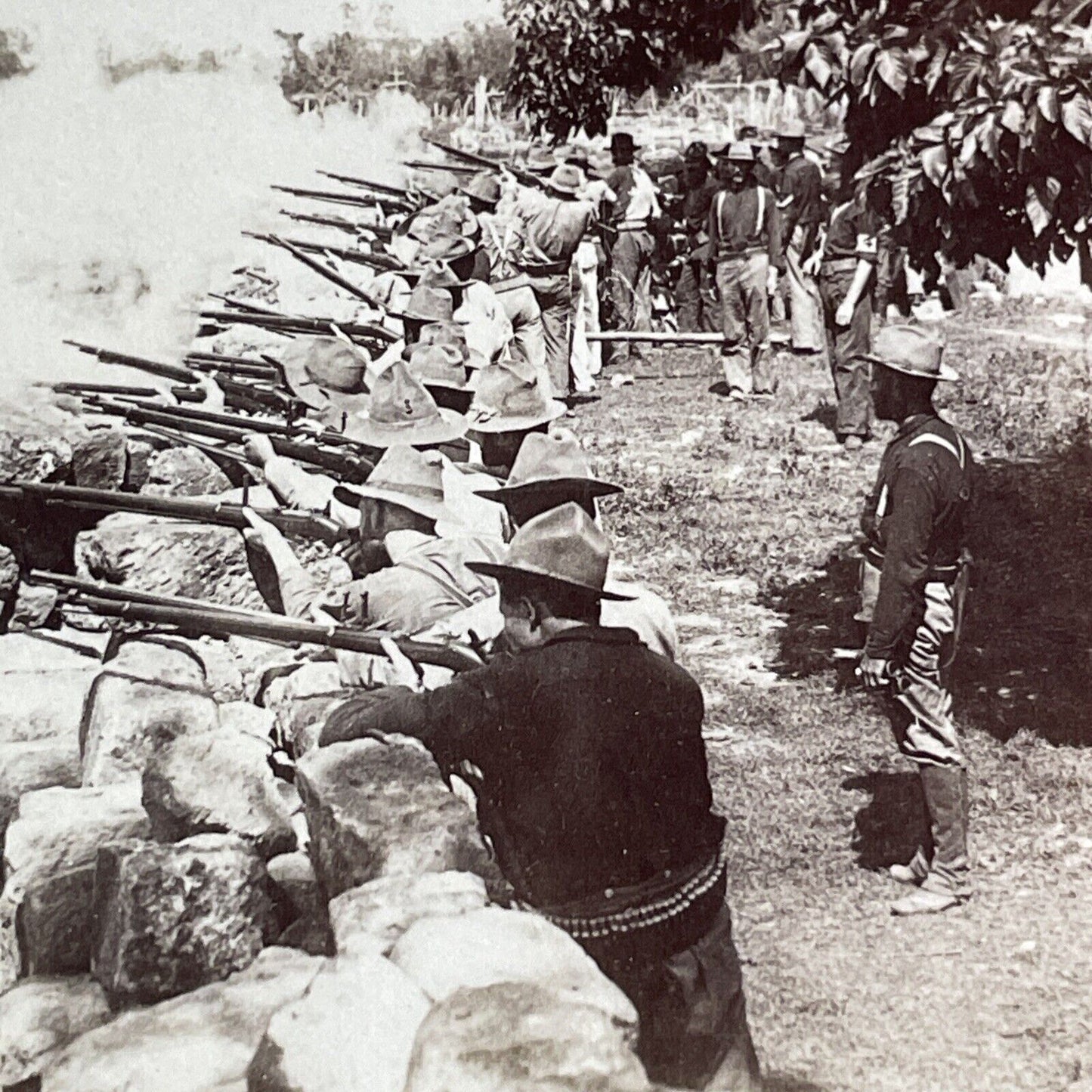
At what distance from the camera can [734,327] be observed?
966 centimetres

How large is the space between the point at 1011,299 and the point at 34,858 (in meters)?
14.1

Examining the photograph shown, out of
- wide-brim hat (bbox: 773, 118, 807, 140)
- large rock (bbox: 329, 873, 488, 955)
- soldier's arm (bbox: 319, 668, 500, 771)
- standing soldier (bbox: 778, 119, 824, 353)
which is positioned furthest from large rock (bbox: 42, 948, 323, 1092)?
wide-brim hat (bbox: 773, 118, 807, 140)

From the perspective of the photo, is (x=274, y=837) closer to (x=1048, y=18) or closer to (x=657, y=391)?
(x=1048, y=18)

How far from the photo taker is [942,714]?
4.19m

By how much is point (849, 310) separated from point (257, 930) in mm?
6463

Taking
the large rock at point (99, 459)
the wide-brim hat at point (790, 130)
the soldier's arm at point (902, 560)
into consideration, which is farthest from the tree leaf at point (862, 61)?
the wide-brim hat at point (790, 130)

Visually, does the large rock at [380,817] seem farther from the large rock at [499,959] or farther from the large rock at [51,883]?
the large rock at [51,883]

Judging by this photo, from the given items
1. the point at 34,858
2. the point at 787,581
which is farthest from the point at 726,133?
the point at 34,858

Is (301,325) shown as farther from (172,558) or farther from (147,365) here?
(172,558)

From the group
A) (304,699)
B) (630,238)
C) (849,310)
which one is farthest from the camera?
(630,238)

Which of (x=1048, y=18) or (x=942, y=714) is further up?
(x=1048, y=18)

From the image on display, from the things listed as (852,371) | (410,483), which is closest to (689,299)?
(852,371)

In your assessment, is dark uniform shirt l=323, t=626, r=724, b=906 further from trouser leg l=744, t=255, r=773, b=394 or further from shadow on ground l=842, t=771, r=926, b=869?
trouser leg l=744, t=255, r=773, b=394

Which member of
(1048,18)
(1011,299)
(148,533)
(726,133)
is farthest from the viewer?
(1011,299)
